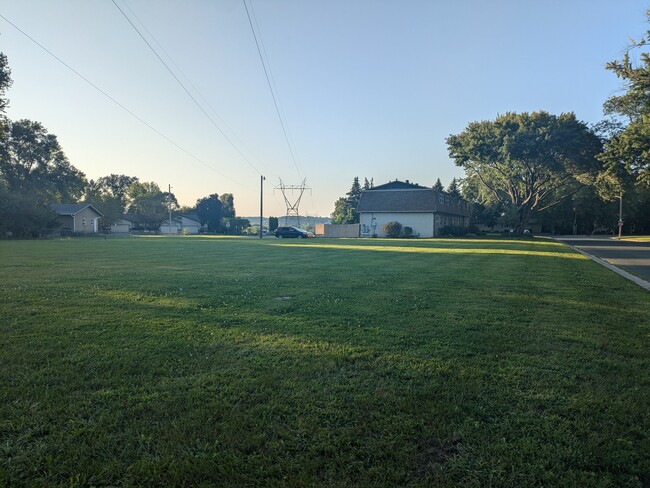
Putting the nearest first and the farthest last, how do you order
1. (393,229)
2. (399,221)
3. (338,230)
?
(393,229)
(399,221)
(338,230)

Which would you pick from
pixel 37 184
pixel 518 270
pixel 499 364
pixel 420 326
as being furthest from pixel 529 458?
pixel 37 184

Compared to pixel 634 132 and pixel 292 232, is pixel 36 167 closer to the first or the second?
pixel 292 232

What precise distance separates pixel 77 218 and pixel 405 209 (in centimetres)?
4585

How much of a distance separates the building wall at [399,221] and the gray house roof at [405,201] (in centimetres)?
61

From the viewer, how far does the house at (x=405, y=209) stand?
46.7 meters

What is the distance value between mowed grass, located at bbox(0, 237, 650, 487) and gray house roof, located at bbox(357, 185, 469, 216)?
40.7 m

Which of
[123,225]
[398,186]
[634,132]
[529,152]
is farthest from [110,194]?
[634,132]

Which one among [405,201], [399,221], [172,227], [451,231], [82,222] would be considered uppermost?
[405,201]

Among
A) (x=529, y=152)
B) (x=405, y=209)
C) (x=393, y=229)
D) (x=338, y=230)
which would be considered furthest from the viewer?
(x=338, y=230)

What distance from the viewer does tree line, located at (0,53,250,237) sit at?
123 ft

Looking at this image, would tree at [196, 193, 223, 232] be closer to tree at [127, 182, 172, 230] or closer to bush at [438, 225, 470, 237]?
tree at [127, 182, 172, 230]

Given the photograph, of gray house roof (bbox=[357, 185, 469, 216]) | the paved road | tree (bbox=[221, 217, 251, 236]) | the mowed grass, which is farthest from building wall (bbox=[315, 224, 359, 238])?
the mowed grass

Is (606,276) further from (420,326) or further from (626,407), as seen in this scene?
(626,407)

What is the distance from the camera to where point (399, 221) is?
4788cm
